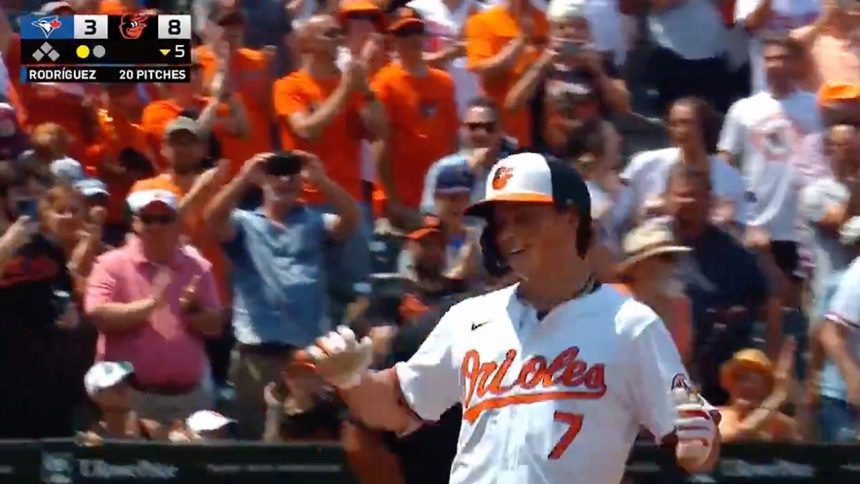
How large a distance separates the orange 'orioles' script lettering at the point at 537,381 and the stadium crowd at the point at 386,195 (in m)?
1.75

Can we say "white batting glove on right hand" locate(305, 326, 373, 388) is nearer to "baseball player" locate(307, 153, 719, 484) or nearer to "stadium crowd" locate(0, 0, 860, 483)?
"baseball player" locate(307, 153, 719, 484)

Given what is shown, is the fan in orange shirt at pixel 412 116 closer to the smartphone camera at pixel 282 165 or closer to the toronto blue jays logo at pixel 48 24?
the smartphone camera at pixel 282 165

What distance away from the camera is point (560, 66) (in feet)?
27.5

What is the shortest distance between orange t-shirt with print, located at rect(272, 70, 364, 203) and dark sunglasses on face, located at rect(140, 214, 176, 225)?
986 mm

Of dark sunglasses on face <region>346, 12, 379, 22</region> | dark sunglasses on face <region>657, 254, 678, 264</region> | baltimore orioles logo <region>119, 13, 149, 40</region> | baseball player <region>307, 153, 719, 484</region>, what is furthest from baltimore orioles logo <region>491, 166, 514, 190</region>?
baltimore orioles logo <region>119, 13, 149, 40</region>

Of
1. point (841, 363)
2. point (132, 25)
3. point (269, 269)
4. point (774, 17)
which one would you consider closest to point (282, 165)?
point (269, 269)

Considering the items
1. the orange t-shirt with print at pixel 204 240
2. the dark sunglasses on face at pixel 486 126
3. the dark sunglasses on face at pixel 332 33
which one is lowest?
the orange t-shirt with print at pixel 204 240

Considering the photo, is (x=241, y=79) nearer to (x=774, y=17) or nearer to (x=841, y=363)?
(x=774, y=17)

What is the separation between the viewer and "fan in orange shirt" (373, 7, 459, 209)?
8.25 m

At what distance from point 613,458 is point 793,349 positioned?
3591 millimetres

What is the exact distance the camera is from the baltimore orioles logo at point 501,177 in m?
4.10

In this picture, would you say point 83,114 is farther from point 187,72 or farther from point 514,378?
point 514,378

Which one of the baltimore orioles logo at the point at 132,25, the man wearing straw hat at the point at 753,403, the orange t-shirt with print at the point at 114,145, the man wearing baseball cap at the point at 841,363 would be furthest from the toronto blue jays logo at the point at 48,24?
the man wearing baseball cap at the point at 841,363

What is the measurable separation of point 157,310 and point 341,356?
3.15m
